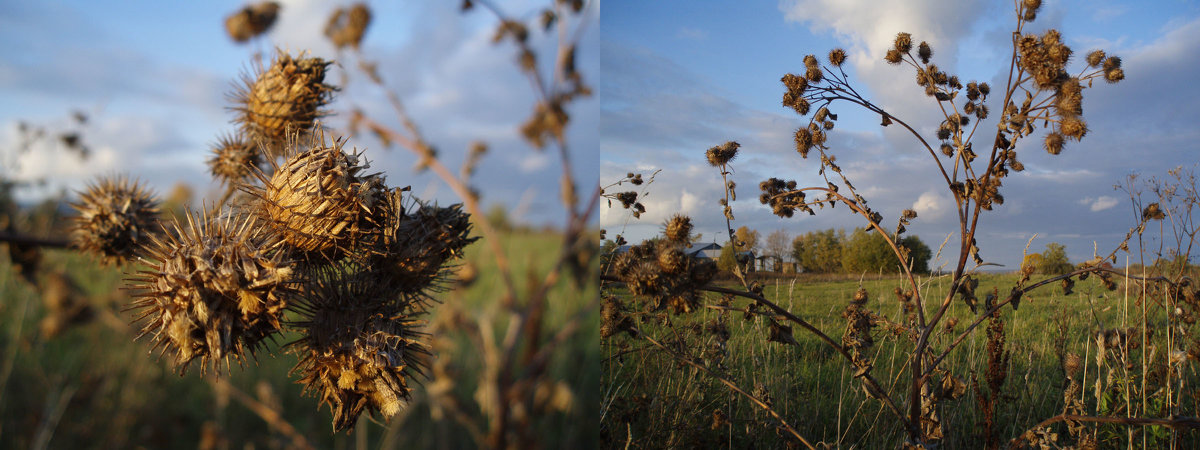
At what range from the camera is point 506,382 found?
0.46m

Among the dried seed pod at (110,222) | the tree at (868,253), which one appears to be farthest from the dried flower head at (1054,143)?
the tree at (868,253)

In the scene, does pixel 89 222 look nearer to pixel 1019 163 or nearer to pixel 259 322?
pixel 259 322

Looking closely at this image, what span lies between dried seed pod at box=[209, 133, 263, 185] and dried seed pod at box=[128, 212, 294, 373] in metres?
0.54

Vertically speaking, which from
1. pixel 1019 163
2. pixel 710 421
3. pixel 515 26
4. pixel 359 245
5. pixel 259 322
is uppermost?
pixel 1019 163

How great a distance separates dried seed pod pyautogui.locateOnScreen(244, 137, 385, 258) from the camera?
3.44 ft

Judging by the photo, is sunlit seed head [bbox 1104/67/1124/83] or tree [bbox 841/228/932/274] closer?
sunlit seed head [bbox 1104/67/1124/83]

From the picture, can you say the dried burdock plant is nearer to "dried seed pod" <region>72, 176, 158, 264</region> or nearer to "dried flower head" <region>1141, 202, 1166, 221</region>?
"dried seed pod" <region>72, 176, 158, 264</region>

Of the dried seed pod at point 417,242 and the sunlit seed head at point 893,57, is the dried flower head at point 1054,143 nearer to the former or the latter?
the sunlit seed head at point 893,57

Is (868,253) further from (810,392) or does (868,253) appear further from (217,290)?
(217,290)

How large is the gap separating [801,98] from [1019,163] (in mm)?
690

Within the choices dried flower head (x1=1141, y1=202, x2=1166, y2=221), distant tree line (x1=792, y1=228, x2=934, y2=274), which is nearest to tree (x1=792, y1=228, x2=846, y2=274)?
distant tree line (x1=792, y1=228, x2=934, y2=274)

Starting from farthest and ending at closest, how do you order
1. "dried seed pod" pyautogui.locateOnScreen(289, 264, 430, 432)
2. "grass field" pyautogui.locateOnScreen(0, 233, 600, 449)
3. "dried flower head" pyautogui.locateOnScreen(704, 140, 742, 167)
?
"dried flower head" pyautogui.locateOnScreen(704, 140, 742, 167), "dried seed pod" pyautogui.locateOnScreen(289, 264, 430, 432), "grass field" pyautogui.locateOnScreen(0, 233, 600, 449)

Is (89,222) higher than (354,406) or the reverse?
higher

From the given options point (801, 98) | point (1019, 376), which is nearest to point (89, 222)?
point (801, 98)
